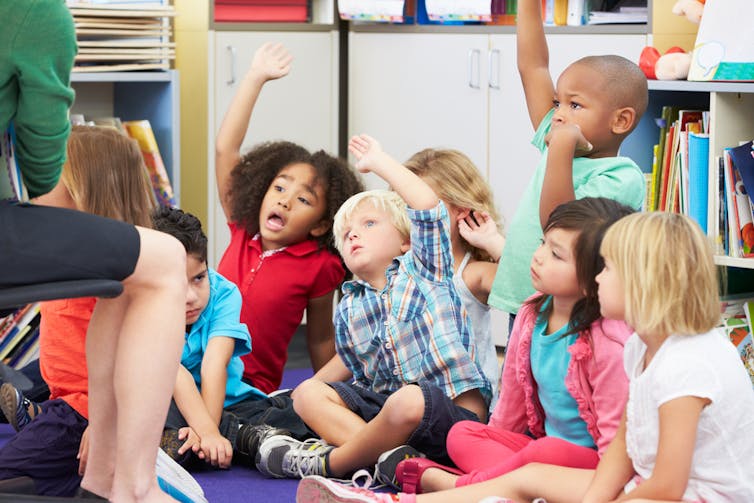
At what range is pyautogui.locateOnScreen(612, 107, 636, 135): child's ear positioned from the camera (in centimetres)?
224

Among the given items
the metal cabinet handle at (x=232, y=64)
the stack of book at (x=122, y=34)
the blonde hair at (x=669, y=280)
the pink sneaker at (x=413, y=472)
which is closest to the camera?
the blonde hair at (x=669, y=280)

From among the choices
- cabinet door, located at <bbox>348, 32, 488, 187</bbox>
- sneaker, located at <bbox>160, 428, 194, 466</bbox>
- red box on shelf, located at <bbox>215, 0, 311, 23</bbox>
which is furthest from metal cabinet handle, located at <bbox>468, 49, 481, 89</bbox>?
sneaker, located at <bbox>160, 428, 194, 466</bbox>

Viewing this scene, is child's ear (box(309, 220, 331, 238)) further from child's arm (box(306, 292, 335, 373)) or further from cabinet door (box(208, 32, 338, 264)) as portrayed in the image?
cabinet door (box(208, 32, 338, 264))

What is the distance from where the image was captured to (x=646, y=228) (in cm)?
167

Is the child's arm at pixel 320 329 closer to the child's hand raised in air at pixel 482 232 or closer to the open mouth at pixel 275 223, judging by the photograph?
the open mouth at pixel 275 223

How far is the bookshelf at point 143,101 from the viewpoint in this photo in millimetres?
3385

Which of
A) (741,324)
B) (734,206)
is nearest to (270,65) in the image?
(734,206)

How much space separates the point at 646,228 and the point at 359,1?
6.65ft

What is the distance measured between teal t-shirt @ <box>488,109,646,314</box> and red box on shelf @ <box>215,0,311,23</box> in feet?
4.75

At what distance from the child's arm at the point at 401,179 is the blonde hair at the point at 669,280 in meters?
0.57

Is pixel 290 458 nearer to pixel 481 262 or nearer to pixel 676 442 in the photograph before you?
pixel 481 262

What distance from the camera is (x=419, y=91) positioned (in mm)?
3590

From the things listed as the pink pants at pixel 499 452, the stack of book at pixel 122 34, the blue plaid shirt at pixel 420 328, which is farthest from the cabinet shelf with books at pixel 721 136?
the stack of book at pixel 122 34

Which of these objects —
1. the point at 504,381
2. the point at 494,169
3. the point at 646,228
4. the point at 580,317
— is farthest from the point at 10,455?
the point at 494,169
